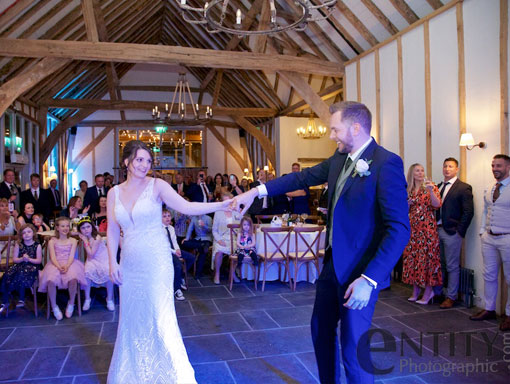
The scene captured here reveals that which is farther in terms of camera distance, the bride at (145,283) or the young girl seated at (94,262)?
the young girl seated at (94,262)

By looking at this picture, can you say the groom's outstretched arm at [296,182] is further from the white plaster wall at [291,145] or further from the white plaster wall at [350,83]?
the white plaster wall at [291,145]

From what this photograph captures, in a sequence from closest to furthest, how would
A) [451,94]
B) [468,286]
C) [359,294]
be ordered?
[359,294] → [468,286] → [451,94]

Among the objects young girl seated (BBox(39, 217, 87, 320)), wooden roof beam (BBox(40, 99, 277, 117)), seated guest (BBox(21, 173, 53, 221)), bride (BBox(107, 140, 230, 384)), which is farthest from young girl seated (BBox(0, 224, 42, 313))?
wooden roof beam (BBox(40, 99, 277, 117))

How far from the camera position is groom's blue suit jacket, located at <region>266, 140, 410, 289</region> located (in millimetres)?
1918

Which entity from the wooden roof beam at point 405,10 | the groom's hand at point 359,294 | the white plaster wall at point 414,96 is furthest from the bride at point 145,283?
the wooden roof beam at point 405,10

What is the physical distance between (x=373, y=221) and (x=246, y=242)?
389cm

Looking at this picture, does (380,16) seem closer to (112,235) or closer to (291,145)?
(112,235)

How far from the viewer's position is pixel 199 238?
645cm

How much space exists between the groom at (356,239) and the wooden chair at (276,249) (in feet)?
10.7

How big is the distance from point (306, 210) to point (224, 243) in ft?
6.61

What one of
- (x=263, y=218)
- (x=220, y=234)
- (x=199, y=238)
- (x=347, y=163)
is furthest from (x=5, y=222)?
(x=347, y=163)

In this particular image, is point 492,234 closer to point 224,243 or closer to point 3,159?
point 224,243

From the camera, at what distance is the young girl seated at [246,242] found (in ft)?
19.1

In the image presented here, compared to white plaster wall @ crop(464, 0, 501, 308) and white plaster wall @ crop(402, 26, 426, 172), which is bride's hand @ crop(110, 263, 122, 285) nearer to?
white plaster wall @ crop(464, 0, 501, 308)
